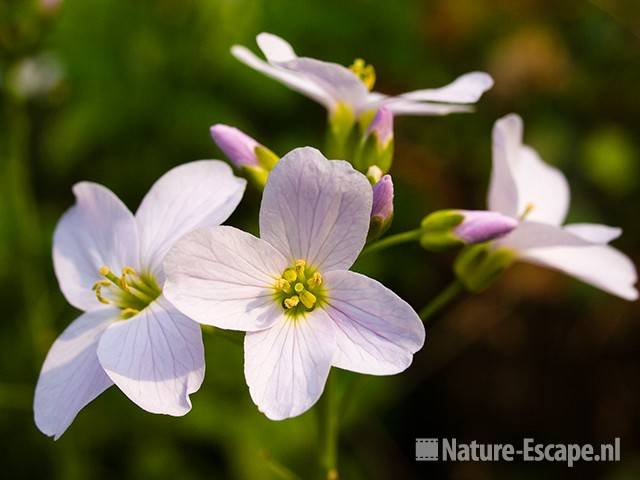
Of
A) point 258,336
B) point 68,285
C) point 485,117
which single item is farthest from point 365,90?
point 485,117

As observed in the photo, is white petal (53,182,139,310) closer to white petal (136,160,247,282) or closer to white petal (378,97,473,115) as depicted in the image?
white petal (136,160,247,282)

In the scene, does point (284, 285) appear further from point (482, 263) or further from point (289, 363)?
point (482, 263)

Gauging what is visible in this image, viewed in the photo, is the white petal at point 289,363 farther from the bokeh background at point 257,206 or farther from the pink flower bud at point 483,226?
the bokeh background at point 257,206

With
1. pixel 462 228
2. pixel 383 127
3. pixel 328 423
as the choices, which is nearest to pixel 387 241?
pixel 462 228

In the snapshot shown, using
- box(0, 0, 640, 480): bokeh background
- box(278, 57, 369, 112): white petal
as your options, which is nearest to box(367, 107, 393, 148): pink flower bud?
box(278, 57, 369, 112): white petal

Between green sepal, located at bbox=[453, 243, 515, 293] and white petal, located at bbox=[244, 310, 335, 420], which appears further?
green sepal, located at bbox=[453, 243, 515, 293]

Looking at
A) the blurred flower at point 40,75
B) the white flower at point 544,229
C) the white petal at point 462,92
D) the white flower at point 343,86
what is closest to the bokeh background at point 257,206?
the blurred flower at point 40,75

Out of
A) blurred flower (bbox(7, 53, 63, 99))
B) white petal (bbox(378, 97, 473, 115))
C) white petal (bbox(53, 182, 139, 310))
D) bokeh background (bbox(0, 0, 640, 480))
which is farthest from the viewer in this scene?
blurred flower (bbox(7, 53, 63, 99))

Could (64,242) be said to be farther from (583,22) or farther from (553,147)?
(583,22)
